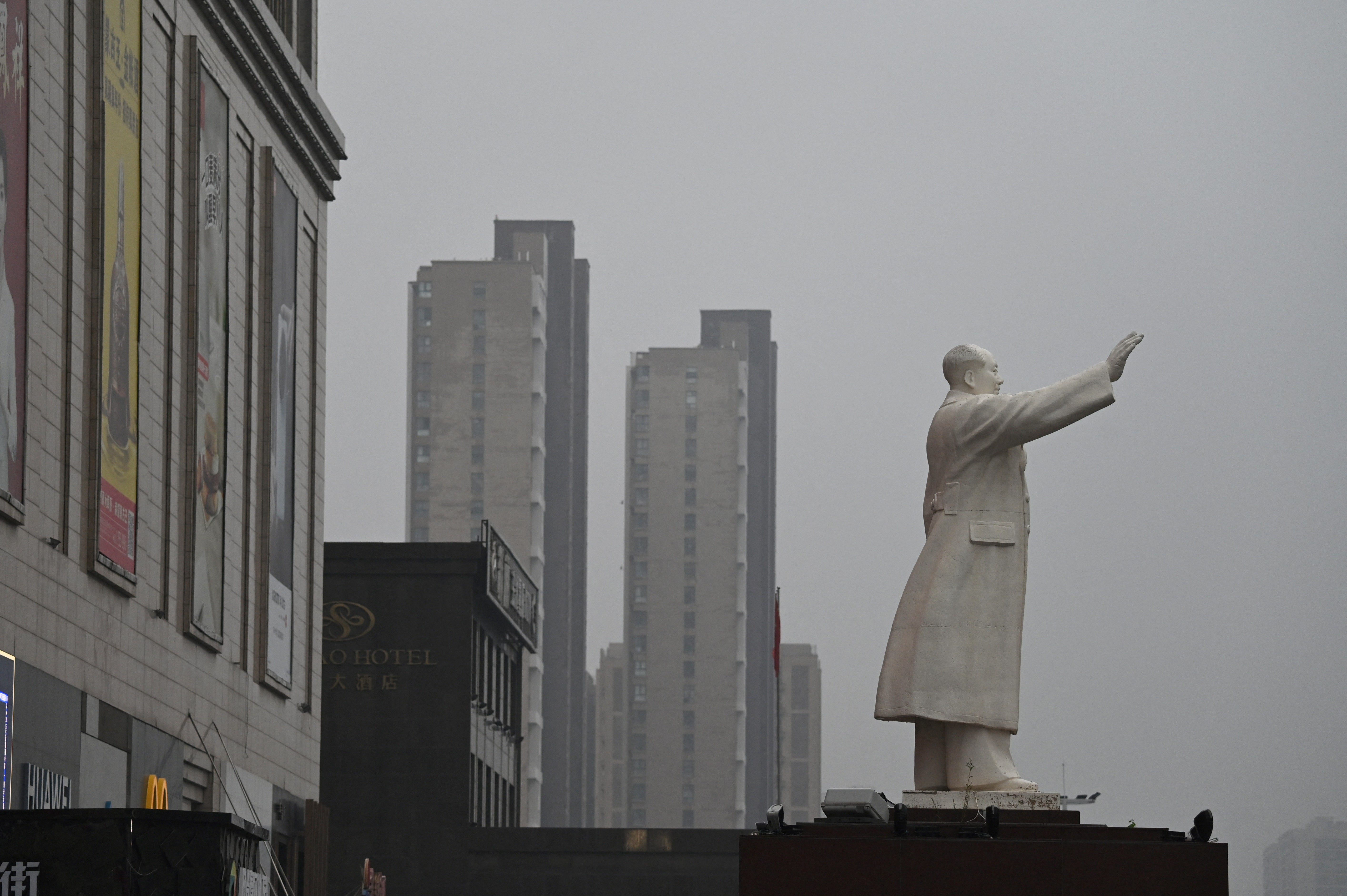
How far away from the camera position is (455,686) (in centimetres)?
5466

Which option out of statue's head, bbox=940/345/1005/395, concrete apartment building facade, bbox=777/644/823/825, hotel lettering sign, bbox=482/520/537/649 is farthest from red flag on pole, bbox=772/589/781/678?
concrete apartment building facade, bbox=777/644/823/825

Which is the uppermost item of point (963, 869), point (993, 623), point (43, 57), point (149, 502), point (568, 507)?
point (568, 507)

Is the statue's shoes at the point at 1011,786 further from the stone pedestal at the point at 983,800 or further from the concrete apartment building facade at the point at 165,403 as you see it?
the concrete apartment building facade at the point at 165,403

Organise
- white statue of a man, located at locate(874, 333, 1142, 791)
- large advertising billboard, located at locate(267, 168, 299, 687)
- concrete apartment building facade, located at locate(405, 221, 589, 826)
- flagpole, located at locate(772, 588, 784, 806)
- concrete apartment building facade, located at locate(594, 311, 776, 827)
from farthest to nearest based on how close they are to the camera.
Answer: concrete apartment building facade, located at locate(594, 311, 776, 827) < concrete apartment building facade, located at locate(405, 221, 589, 826) < large advertising billboard, located at locate(267, 168, 299, 687) < flagpole, located at locate(772, 588, 784, 806) < white statue of a man, located at locate(874, 333, 1142, 791)

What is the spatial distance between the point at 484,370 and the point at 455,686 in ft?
154

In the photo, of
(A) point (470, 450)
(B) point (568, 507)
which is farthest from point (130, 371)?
(B) point (568, 507)

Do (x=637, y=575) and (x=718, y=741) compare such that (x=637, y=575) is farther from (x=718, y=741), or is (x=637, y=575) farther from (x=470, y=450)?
(x=470, y=450)

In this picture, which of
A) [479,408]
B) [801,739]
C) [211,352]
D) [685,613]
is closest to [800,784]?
[801,739]

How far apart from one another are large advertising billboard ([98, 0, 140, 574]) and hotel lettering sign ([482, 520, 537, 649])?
846 inches

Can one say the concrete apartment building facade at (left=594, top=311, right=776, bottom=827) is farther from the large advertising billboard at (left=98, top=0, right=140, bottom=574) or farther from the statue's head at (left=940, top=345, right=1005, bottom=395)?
the statue's head at (left=940, top=345, right=1005, bottom=395)

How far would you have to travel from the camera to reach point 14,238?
1025 inches

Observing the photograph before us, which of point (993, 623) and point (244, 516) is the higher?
point (244, 516)

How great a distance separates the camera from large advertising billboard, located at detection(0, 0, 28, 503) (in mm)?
25672

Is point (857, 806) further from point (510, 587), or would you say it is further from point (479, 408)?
point (479, 408)
